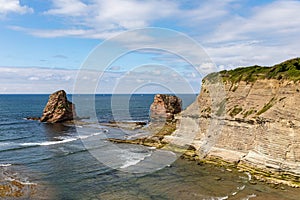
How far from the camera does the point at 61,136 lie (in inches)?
2574

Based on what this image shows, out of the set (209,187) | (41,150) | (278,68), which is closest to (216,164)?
(209,187)

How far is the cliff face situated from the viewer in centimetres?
3349

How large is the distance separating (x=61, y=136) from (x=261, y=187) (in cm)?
4594

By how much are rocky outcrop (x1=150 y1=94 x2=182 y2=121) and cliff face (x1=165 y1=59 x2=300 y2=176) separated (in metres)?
35.7

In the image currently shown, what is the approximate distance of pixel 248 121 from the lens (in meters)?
40.1

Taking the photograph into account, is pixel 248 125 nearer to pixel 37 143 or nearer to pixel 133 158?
pixel 133 158

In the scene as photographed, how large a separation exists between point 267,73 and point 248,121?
8139 millimetres

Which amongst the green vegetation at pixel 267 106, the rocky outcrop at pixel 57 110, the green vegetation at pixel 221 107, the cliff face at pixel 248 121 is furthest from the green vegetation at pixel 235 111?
the rocky outcrop at pixel 57 110

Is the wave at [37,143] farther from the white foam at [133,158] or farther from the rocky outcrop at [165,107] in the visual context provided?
the rocky outcrop at [165,107]

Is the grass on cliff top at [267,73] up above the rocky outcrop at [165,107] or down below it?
above

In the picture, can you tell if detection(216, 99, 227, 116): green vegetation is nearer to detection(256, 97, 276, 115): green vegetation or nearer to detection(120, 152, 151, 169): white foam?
detection(256, 97, 276, 115): green vegetation

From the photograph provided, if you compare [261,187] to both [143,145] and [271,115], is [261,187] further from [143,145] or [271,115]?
[143,145]

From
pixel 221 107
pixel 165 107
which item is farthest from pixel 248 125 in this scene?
pixel 165 107

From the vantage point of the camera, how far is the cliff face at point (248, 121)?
33491 millimetres
